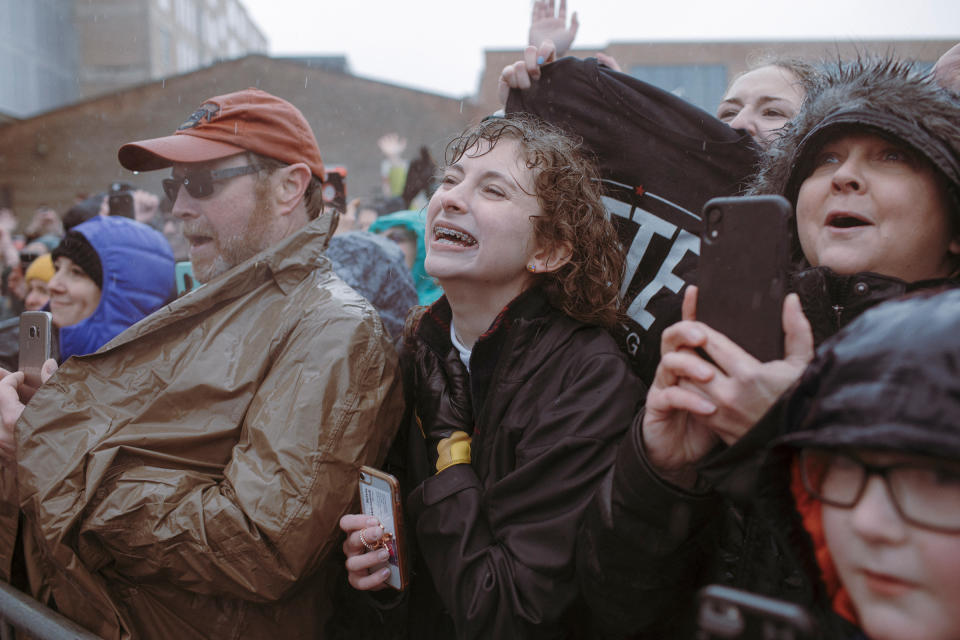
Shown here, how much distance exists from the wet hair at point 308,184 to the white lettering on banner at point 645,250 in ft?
3.18

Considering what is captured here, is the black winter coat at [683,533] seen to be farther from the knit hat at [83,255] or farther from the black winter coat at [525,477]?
the knit hat at [83,255]

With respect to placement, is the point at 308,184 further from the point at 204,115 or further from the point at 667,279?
the point at 667,279

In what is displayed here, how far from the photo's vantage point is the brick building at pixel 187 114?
23438 millimetres

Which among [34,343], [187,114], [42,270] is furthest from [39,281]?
[187,114]

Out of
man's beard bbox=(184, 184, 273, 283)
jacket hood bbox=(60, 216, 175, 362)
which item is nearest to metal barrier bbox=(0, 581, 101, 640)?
man's beard bbox=(184, 184, 273, 283)

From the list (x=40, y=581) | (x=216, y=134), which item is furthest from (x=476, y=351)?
(x=40, y=581)

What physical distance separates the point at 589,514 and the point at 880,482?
2.17ft

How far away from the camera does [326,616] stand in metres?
1.99

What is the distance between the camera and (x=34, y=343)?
2137mm

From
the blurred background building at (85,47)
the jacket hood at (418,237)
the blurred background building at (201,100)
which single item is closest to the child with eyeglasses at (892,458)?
the jacket hood at (418,237)

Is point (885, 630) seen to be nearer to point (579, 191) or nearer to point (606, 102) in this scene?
Answer: point (579, 191)

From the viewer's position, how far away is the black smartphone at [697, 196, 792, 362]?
39.2 inches

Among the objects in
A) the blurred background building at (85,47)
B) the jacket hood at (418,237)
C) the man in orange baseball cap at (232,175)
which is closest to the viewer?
the man in orange baseball cap at (232,175)

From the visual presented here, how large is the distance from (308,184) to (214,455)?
1.08m
